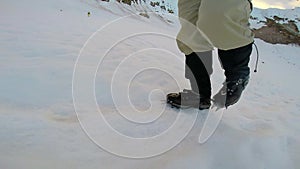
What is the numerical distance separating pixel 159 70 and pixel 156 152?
0.68 m

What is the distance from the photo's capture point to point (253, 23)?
677 cm

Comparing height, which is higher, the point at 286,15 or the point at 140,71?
the point at 140,71

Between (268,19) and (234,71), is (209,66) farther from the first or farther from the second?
(268,19)

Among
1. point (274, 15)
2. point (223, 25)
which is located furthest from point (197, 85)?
point (274, 15)

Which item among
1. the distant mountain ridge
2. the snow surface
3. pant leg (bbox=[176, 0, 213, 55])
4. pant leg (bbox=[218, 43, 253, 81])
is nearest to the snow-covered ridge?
the distant mountain ridge

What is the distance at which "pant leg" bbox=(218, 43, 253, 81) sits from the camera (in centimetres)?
104

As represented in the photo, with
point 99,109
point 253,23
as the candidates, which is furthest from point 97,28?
point 253,23

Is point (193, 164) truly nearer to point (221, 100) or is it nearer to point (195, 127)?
point (195, 127)

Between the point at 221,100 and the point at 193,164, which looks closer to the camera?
the point at 193,164

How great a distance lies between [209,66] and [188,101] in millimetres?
166

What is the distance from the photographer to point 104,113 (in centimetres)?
98

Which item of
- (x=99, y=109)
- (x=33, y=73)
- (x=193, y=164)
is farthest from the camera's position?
(x=33, y=73)

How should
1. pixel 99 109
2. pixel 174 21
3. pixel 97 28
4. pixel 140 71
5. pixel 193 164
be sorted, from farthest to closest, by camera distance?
pixel 174 21
pixel 97 28
pixel 140 71
pixel 99 109
pixel 193 164

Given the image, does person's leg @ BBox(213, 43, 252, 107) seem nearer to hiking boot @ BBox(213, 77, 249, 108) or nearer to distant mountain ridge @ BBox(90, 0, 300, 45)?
hiking boot @ BBox(213, 77, 249, 108)
